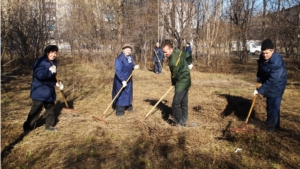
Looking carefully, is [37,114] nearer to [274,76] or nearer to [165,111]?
[165,111]

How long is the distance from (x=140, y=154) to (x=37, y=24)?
12.6 meters

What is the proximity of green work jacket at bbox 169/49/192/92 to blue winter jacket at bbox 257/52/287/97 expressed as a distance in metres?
1.36

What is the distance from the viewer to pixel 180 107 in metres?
4.81

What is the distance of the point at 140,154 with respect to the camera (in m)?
3.62

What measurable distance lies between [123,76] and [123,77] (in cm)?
2

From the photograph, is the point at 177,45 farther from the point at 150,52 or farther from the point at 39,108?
the point at 39,108

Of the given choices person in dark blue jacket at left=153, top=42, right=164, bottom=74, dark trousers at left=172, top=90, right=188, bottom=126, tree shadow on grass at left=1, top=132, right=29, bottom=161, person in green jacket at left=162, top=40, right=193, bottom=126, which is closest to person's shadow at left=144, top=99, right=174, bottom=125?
dark trousers at left=172, top=90, right=188, bottom=126

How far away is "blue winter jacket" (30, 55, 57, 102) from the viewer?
162 inches

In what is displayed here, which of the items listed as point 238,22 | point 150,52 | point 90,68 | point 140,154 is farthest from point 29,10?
point 238,22

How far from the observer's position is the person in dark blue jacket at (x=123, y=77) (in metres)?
5.15

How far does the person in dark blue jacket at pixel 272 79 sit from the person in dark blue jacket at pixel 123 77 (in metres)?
2.76

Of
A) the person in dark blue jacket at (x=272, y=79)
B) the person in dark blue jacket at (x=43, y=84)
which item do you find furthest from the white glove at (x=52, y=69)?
the person in dark blue jacket at (x=272, y=79)

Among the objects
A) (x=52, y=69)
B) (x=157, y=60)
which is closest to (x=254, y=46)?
(x=157, y=60)

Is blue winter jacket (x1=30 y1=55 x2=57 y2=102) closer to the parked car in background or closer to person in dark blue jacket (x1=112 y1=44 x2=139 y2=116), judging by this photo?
person in dark blue jacket (x1=112 y1=44 x2=139 y2=116)
